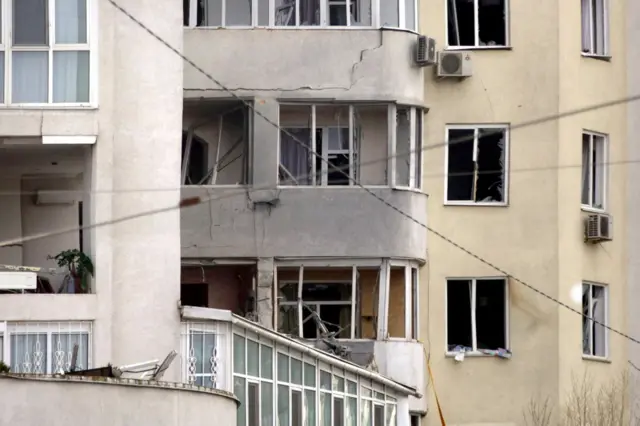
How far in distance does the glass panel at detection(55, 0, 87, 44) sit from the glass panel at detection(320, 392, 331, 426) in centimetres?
706

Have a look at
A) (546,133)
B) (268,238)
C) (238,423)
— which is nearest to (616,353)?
(546,133)

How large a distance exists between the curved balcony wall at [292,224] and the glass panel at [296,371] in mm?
3545

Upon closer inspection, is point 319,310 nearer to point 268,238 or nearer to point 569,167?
point 268,238

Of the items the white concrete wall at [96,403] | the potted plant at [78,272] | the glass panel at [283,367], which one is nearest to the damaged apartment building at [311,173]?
the glass panel at [283,367]

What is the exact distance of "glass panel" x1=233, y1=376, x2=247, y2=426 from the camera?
34.3 metres

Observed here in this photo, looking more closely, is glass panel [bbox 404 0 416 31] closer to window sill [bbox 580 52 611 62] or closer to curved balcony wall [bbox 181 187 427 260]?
curved balcony wall [bbox 181 187 427 260]

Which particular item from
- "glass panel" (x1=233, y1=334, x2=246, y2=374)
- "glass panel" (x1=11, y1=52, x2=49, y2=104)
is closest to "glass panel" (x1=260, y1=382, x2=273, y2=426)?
"glass panel" (x1=233, y1=334, x2=246, y2=374)

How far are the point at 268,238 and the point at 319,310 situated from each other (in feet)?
5.59

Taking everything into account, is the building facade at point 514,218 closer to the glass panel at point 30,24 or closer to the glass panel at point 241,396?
the glass panel at point 241,396

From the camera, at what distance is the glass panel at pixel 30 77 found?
3388 cm

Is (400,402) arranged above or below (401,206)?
below

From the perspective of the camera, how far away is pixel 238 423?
3425 cm

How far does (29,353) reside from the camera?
33.2 metres

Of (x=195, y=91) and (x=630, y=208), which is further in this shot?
(x=630, y=208)
